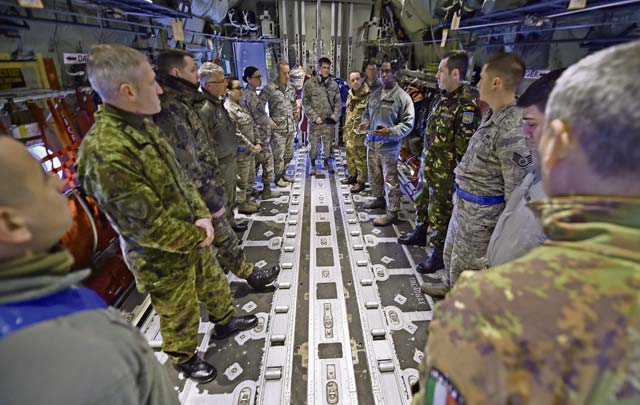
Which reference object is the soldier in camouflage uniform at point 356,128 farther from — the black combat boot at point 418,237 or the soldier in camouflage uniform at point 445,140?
the soldier in camouflage uniform at point 445,140

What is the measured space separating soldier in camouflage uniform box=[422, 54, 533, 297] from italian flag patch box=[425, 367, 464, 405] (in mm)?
1598

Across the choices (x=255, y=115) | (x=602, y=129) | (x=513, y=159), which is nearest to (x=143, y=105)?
(x=602, y=129)

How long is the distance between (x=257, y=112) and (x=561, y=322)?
4.36 meters

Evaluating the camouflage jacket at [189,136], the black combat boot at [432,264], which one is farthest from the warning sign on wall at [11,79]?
the black combat boot at [432,264]

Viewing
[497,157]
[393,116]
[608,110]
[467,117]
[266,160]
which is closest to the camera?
[608,110]

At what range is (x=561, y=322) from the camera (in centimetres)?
49

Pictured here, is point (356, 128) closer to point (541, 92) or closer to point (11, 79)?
point (541, 92)

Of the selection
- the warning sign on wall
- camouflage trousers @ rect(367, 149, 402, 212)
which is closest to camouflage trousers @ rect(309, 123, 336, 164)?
camouflage trousers @ rect(367, 149, 402, 212)

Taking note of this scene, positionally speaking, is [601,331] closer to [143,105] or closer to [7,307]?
[7,307]

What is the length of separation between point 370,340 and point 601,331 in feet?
6.30

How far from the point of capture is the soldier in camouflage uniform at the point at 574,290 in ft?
1.56

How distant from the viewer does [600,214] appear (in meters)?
0.51

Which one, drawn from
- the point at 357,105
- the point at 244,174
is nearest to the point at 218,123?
the point at 244,174

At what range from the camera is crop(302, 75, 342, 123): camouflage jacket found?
5.24 meters
